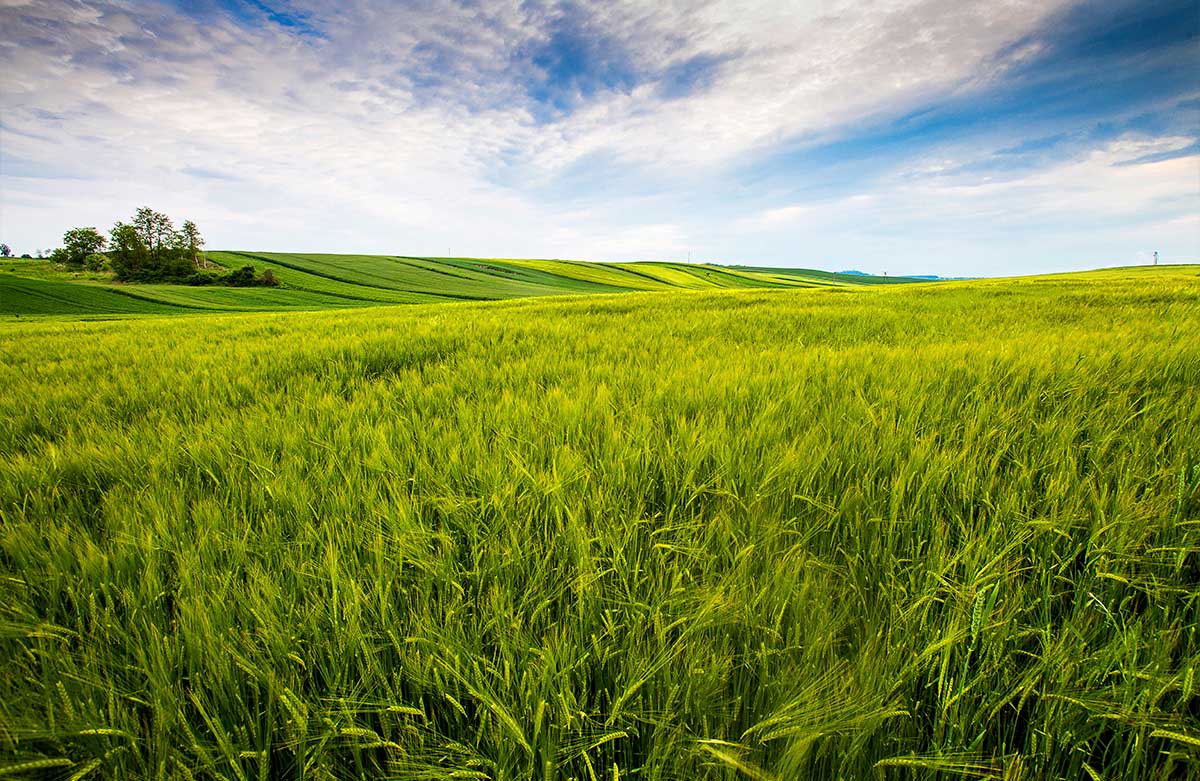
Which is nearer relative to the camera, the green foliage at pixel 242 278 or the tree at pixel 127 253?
the green foliage at pixel 242 278

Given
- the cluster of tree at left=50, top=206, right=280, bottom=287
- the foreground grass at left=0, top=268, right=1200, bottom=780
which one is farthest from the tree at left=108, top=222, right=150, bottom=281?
the foreground grass at left=0, top=268, right=1200, bottom=780

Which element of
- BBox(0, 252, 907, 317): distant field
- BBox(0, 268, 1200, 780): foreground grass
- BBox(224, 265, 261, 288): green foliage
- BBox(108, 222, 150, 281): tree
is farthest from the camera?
BBox(108, 222, 150, 281): tree

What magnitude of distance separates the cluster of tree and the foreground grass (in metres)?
60.4

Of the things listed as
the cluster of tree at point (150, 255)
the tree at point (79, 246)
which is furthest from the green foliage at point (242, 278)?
the tree at point (79, 246)

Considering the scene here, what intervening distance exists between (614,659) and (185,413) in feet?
8.07

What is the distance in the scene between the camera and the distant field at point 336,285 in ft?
117

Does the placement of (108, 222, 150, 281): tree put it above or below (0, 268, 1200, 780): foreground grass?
above

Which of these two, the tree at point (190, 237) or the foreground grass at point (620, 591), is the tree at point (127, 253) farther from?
the foreground grass at point (620, 591)

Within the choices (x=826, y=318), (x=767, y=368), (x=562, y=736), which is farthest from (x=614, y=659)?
(x=826, y=318)

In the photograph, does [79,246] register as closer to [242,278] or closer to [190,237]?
[190,237]

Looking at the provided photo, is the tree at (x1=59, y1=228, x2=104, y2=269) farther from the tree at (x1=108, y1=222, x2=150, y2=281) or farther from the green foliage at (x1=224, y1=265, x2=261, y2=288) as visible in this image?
the green foliage at (x1=224, y1=265, x2=261, y2=288)

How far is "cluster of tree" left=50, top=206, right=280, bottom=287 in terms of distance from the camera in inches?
2108

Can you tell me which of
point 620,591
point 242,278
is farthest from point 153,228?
point 620,591

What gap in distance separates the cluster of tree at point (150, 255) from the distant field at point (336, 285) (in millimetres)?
2884
